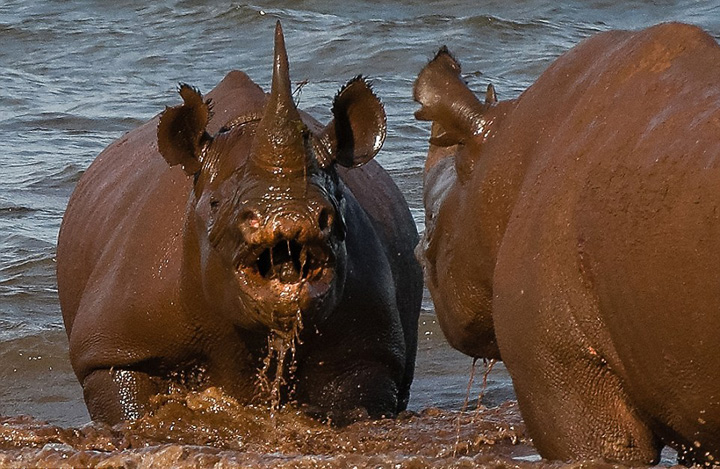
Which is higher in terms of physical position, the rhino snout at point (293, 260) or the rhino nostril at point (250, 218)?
the rhino nostril at point (250, 218)

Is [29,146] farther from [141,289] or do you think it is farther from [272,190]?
[272,190]

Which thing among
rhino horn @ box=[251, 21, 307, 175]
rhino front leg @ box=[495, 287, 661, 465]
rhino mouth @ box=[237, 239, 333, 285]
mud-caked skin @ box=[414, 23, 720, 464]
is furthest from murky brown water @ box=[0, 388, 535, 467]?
rhino front leg @ box=[495, 287, 661, 465]

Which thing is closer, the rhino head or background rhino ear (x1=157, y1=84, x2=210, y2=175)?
the rhino head

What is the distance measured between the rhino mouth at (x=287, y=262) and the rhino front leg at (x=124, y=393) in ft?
4.15

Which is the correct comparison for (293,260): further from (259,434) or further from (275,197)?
(259,434)

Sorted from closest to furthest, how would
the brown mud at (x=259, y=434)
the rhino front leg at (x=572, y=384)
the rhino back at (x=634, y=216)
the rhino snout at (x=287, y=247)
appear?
the rhino back at (x=634, y=216) < the rhino front leg at (x=572, y=384) < the rhino snout at (x=287, y=247) < the brown mud at (x=259, y=434)

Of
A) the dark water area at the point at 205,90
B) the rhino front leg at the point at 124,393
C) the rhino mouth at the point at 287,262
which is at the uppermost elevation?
the rhino mouth at the point at 287,262

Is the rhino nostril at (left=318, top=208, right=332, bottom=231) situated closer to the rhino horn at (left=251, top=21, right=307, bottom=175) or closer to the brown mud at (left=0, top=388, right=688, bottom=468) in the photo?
the rhino horn at (left=251, top=21, right=307, bottom=175)

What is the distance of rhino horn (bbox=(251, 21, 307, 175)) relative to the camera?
225 inches

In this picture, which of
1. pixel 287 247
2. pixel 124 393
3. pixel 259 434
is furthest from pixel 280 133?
pixel 124 393

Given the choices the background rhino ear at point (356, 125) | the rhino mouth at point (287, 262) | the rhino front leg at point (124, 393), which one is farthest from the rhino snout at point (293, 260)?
the rhino front leg at point (124, 393)

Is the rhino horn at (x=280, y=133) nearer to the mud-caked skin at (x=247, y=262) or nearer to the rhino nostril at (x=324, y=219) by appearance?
the mud-caked skin at (x=247, y=262)

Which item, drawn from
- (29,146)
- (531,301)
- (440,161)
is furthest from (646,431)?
(29,146)

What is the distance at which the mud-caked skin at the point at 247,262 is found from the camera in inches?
226
